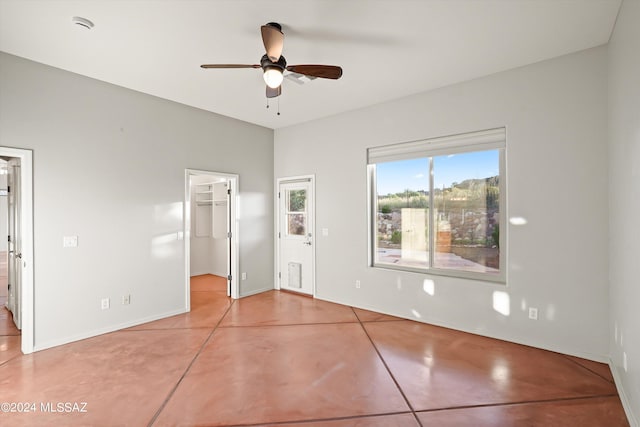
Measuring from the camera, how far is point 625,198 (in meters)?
2.38

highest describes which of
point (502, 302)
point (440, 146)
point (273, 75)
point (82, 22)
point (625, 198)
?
point (82, 22)

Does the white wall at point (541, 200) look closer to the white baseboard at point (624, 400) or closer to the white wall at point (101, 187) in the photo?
the white baseboard at point (624, 400)

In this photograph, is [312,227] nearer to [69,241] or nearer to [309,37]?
[309,37]

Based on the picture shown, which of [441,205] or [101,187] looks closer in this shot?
[101,187]

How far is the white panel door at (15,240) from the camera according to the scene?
3.79 m

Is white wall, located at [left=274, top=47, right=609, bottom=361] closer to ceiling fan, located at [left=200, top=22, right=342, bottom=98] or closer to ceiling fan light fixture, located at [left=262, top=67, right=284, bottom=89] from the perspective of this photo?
ceiling fan, located at [left=200, top=22, right=342, bottom=98]

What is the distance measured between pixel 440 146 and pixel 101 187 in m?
4.41

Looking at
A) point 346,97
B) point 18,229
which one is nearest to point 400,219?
point 346,97

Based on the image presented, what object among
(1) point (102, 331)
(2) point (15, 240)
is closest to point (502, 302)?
(1) point (102, 331)

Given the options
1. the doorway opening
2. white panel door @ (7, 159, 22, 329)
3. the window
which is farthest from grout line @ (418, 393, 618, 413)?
white panel door @ (7, 159, 22, 329)

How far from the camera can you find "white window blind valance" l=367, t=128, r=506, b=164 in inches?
145

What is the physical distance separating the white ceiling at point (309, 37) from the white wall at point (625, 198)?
1.41 feet

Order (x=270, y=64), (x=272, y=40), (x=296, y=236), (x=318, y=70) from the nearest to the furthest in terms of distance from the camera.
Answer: (x=272, y=40) < (x=270, y=64) < (x=318, y=70) < (x=296, y=236)

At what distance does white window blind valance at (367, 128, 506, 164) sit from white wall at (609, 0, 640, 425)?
1.03 meters
